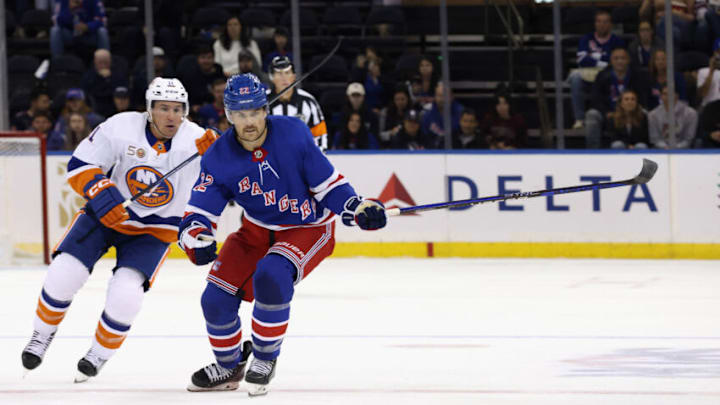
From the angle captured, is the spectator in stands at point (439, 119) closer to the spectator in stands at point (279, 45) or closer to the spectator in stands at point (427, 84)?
the spectator in stands at point (427, 84)

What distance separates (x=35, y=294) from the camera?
8086 mm

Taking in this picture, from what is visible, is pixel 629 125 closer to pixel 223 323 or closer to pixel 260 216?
pixel 260 216

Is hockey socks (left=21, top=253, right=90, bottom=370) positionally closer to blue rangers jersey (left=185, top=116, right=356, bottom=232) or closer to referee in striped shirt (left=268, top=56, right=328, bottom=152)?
blue rangers jersey (left=185, top=116, right=356, bottom=232)

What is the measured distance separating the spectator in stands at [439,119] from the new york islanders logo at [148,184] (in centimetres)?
480

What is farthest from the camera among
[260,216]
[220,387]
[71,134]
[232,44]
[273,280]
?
[232,44]

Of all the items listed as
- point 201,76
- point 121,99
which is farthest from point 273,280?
point 201,76

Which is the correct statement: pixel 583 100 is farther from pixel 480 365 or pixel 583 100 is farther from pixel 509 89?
pixel 480 365

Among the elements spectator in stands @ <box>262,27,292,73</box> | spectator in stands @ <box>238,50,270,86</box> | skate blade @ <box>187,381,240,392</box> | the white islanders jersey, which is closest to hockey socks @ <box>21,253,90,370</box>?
the white islanders jersey

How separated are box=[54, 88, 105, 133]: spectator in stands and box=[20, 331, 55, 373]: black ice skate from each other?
5.12m

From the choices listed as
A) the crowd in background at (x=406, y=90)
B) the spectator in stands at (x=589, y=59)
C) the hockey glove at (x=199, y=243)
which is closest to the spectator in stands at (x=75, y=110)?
the crowd in background at (x=406, y=90)

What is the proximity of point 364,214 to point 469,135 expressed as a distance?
527 cm

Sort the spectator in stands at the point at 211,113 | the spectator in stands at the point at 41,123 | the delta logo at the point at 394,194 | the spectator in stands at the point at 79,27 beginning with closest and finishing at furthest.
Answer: the delta logo at the point at 394,194, the spectator in stands at the point at 211,113, the spectator in stands at the point at 41,123, the spectator in stands at the point at 79,27

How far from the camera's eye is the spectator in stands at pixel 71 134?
10.2 metres

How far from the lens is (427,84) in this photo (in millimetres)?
10062
